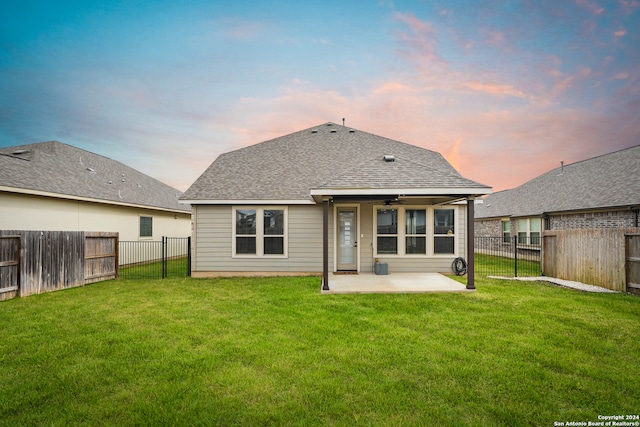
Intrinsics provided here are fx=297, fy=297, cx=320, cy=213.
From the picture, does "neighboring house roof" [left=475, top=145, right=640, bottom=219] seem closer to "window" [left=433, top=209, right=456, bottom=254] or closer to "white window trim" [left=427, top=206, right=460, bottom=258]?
"white window trim" [left=427, top=206, right=460, bottom=258]

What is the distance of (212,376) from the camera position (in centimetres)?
364

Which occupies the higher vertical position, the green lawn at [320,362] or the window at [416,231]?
the window at [416,231]

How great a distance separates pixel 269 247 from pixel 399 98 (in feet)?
29.4

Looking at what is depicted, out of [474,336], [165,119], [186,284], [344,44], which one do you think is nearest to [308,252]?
[186,284]

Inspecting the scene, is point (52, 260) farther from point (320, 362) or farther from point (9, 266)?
point (320, 362)

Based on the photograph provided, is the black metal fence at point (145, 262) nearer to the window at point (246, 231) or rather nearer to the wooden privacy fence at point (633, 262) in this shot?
the window at point (246, 231)

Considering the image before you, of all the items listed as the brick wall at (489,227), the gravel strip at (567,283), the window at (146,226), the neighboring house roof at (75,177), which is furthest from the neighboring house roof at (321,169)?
the brick wall at (489,227)

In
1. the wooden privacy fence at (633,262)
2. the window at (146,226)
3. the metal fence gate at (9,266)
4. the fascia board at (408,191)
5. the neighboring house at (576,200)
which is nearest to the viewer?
the metal fence gate at (9,266)

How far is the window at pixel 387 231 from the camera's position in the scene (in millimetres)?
11414

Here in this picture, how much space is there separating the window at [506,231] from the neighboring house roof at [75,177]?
72.0ft

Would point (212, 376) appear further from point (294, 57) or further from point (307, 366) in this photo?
point (294, 57)

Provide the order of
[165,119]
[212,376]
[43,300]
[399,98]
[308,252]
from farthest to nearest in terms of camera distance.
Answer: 1. [165,119]
2. [399,98]
3. [308,252]
4. [43,300]
5. [212,376]

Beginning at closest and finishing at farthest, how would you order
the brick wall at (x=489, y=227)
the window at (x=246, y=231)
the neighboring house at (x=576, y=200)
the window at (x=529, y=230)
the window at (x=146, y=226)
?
the window at (x=246, y=231), the neighboring house at (x=576, y=200), the window at (x=146, y=226), the window at (x=529, y=230), the brick wall at (x=489, y=227)

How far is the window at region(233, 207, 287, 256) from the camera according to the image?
11367 millimetres
